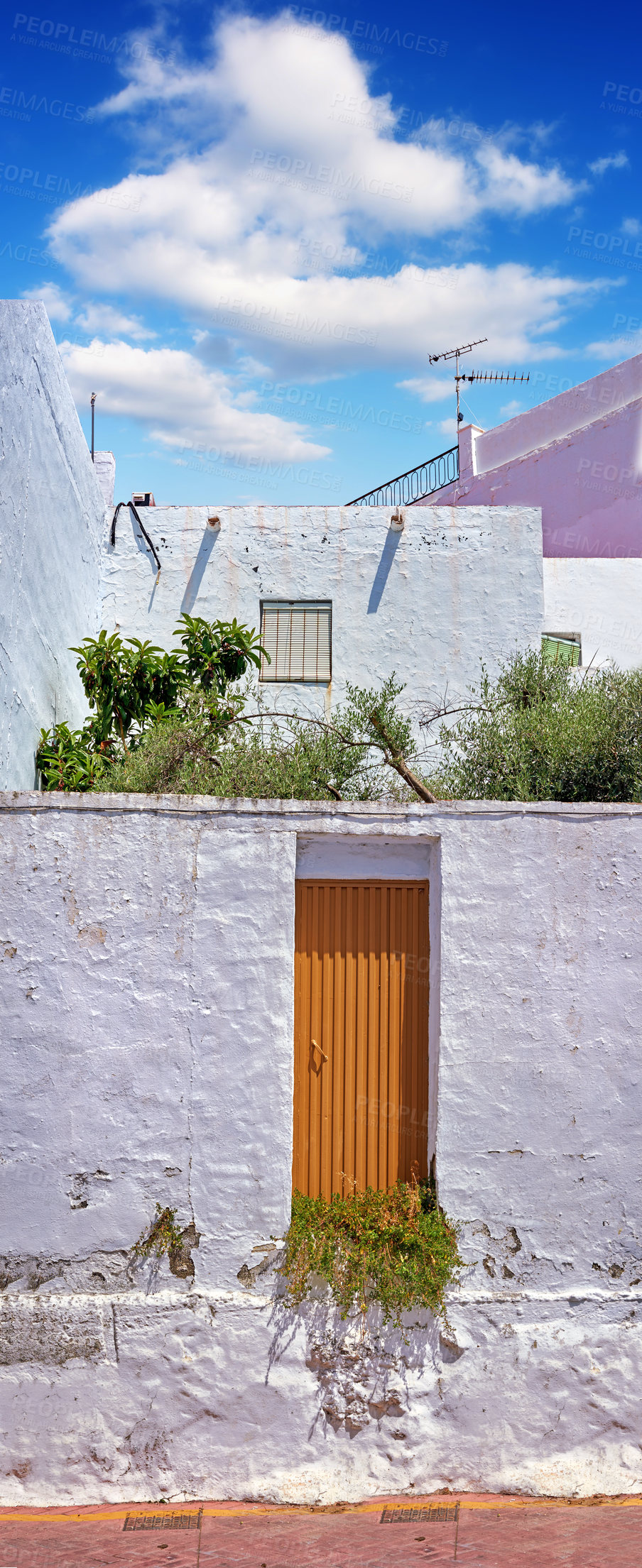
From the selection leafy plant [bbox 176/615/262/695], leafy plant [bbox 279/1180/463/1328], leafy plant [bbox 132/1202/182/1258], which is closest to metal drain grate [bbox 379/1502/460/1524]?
leafy plant [bbox 279/1180/463/1328]

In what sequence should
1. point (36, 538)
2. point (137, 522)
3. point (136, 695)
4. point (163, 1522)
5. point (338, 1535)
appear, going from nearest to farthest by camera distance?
point (338, 1535), point (163, 1522), point (36, 538), point (136, 695), point (137, 522)

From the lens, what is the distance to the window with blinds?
10719 mm

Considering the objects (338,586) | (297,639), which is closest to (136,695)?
(297,639)

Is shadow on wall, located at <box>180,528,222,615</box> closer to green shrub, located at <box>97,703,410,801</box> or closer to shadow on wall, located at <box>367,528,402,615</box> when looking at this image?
shadow on wall, located at <box>367,528,402,615</box>

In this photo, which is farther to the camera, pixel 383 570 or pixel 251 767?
pixel 383 570

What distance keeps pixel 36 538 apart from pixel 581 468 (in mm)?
9187

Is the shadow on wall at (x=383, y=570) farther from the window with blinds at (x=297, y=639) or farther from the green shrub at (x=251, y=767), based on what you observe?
the green shrub at (x=251, y=767)

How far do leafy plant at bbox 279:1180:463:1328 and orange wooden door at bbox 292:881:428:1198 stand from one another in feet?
0.85

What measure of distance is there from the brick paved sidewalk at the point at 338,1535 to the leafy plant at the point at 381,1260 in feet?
2.79

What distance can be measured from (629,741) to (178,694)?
388 cm

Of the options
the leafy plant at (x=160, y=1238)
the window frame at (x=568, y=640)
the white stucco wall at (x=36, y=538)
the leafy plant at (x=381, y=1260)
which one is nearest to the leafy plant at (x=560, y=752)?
the leafy plant at (x=381, y=1260)

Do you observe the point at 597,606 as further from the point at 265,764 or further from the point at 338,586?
the point at 265,764

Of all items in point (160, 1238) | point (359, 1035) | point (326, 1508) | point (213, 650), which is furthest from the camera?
point (213, 650)

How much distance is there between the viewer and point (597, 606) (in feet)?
38.6
